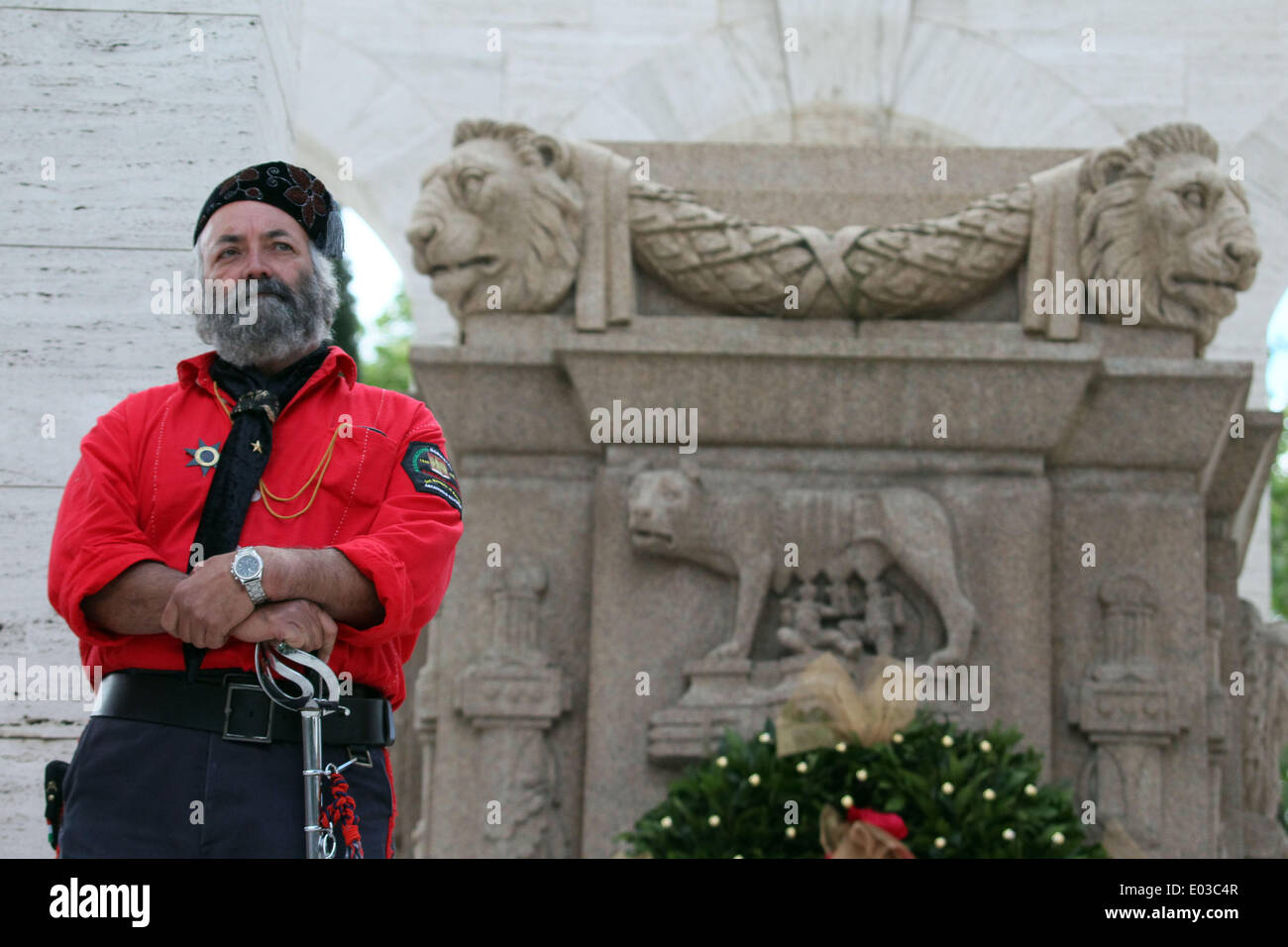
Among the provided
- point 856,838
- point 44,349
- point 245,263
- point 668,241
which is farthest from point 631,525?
point 245,263

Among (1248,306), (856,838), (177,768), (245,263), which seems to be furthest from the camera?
(1248,306)

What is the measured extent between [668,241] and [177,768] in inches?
175

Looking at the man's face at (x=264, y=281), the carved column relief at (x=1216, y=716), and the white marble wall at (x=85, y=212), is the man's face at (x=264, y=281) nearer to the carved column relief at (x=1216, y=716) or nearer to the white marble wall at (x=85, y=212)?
the white marble wall at (x=85, y=212)

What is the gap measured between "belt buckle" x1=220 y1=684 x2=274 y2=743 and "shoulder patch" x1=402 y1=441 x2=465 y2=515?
468mm

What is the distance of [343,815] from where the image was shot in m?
3.23

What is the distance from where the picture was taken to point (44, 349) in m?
5.62

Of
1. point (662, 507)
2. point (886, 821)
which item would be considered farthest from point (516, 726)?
point (886, 821)

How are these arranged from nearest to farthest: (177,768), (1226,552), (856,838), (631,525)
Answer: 1. (177,768)
2. (856,838)
3. (631,525)
4. (1226,552)

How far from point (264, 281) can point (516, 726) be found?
3721 millimetres

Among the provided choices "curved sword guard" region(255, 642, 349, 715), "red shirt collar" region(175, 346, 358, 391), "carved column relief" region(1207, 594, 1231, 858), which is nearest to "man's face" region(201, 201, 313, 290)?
"red shirt collar" region(175, 346, 358, 391)

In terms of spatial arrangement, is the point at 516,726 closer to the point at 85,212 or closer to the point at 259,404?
the point at 85,212

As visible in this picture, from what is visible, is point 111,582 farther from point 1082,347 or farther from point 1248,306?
point 1248,306

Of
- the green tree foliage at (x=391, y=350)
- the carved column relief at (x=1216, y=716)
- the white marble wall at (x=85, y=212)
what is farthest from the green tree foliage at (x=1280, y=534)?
the white marble wall at (x=85, y=212)

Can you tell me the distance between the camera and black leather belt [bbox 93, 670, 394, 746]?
→ 322 cm
